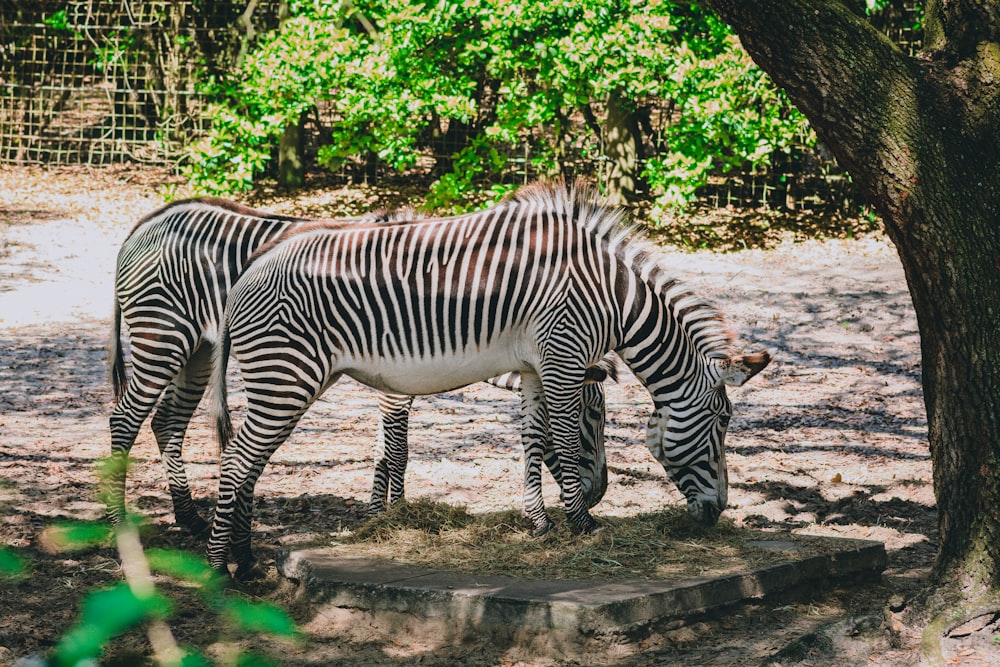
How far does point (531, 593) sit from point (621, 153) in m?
10.7

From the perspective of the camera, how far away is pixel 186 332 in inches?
237

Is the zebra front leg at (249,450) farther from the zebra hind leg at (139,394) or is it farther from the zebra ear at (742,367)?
the zebra ear at (742,367)

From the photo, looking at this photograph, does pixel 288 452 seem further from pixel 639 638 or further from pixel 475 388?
pixel 639 638

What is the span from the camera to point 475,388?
976 cm

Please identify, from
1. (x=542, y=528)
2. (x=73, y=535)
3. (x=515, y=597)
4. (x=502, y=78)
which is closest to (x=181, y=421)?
(x=542, y=528)

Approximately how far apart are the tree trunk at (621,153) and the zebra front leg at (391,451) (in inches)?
352

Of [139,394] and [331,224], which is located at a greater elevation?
[331,224]

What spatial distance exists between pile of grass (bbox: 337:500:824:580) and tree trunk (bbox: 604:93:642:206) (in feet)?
30.3

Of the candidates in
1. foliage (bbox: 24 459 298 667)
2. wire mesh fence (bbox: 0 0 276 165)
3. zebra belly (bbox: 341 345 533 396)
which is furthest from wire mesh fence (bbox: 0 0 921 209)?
foliage (bbox: 24 459 298 667)

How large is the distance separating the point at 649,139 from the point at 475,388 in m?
7.03

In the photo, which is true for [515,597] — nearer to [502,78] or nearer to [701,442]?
[701,442]

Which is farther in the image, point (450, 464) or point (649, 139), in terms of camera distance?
point (649, 139)

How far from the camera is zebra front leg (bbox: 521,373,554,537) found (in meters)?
5.67

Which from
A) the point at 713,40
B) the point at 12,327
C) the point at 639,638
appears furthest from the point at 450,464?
the point at 713,40
